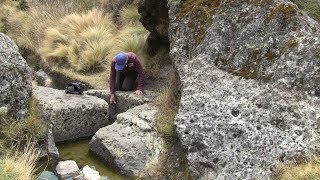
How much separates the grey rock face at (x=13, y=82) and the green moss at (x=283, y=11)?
388 centimetres

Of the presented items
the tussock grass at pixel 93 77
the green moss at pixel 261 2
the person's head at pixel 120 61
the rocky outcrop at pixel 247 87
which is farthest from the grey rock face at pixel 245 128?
the tussock grass at pixel 93 77

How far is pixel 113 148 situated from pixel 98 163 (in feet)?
1.31

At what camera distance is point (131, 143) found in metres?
7.72

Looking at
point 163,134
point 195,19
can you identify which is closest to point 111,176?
point 163,134

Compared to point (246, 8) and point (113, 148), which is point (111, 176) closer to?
point (113, 148)

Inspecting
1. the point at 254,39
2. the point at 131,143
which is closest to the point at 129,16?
the point at 131,143

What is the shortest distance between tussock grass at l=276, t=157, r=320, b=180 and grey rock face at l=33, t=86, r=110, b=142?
4.18 m

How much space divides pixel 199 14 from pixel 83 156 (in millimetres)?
2998

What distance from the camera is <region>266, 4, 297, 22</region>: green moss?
6859 mm

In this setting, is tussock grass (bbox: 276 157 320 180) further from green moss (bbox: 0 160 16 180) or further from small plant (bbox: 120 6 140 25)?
small plant (bbox: 120 6 140 25)

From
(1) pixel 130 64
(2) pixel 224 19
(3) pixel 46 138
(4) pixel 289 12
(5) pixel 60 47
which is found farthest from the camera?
(5) pixel 60 47

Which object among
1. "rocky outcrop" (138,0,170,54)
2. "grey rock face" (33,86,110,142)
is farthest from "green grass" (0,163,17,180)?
"rocky outcrop" (138,0,170,54)

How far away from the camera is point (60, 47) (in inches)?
527

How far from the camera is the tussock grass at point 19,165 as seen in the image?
230 inches
